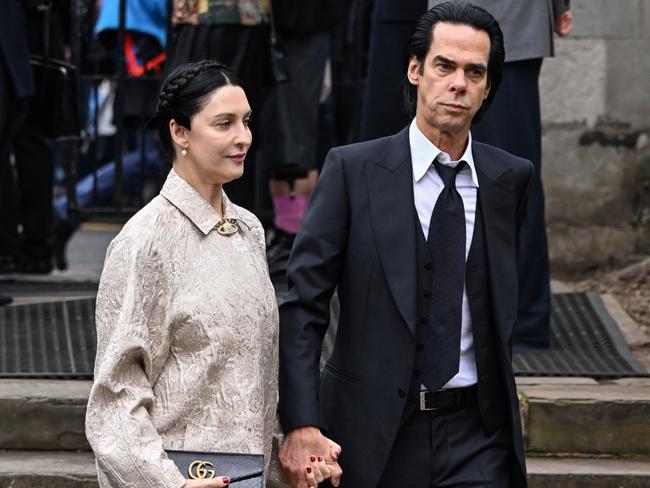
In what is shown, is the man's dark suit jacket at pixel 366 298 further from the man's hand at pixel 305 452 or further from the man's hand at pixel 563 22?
the man's hand at pixel 563 22

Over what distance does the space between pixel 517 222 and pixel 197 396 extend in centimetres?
101

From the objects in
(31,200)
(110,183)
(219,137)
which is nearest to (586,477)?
(219,137)

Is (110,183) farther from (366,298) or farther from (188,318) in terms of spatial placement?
(188,318)

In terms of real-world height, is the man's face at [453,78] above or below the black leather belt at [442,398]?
above

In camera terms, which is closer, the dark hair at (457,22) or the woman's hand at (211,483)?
the woman's hand at (211,483)

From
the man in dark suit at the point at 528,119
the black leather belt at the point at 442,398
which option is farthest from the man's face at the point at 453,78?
the man in dark suit at the point at 528,119

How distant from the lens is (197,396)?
10.9 feet

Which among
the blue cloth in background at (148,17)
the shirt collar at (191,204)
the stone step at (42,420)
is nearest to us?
the shirt collar at (191,204)

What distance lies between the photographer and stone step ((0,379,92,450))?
518cm

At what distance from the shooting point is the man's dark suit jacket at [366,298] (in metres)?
3.62

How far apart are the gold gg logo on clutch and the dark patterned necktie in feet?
1.96

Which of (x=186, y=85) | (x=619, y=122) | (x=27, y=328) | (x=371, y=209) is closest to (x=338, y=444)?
(x=371, y=209)

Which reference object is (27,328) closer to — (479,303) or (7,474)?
(7,474)

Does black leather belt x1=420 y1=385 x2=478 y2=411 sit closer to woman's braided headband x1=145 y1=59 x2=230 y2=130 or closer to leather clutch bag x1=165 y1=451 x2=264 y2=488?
leather clutch bag x1=165 y1=451 x2=264 y2=488
